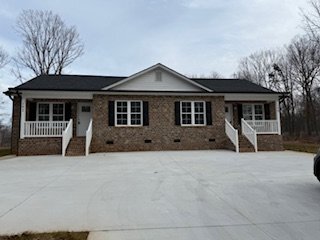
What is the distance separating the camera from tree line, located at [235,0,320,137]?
31.4 m

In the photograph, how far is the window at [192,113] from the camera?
17250mm

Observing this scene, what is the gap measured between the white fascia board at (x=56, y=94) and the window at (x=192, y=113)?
6187 mm

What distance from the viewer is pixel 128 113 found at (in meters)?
16.7

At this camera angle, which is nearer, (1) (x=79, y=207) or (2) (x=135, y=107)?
(1) (x=79, y=207)

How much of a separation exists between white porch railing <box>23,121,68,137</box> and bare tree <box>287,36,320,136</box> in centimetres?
2860

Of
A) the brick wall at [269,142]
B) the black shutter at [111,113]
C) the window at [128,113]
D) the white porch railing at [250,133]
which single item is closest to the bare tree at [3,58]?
the black shutter at [111,113]

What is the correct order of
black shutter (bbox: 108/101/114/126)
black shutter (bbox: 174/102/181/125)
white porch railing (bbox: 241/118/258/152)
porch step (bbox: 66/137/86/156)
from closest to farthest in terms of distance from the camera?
porch step (bbox: 66/137/86/156) < white porch railing (bbox: 241/118/258/152) < black shutter (bbox: 108/101/114/126) < black shutter (bbox: 174/102/181/125)

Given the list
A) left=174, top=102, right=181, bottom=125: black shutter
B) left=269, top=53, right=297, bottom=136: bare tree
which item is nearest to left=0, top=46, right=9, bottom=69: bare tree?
left=174, top=102, right=181, bottom=125: black shutter

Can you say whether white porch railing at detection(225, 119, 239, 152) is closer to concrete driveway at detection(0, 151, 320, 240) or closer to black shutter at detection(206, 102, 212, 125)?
black shutter at detection(206, 102, 212, 125)

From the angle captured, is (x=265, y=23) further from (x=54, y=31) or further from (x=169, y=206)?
(x=54, y=31)

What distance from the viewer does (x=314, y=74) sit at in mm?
31016

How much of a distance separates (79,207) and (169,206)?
63.5 inches

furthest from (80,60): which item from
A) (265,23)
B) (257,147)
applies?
(257,147)

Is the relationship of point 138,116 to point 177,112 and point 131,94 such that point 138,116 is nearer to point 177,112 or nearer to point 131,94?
point 131,94
